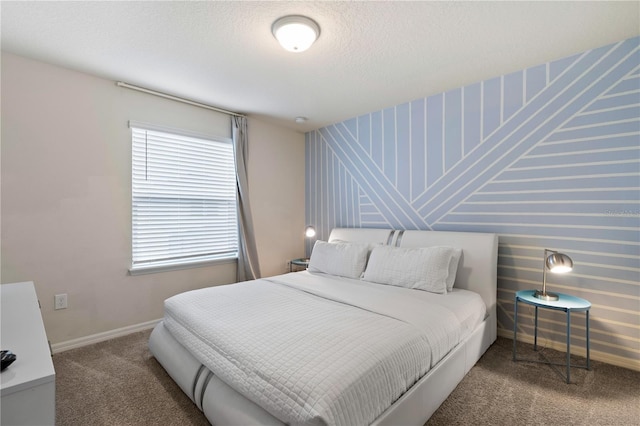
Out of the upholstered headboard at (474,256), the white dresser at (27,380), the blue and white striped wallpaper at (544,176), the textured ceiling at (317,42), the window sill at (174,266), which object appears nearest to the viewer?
the white dresser at (27,380)

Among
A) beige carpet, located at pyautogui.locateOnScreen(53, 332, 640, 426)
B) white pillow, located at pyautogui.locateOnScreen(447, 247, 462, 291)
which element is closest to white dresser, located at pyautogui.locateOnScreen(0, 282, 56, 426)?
beige carpet, located at pyautogui.locateOnScreen(53, 332, 640, 426)

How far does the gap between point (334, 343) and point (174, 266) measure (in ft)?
7.79

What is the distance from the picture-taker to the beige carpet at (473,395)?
1.66 meters

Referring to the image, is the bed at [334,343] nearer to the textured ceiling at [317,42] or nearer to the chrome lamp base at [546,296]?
the chrome lamp base at [546,296]

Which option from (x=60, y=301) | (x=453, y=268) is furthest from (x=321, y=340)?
(x=60, y=301)

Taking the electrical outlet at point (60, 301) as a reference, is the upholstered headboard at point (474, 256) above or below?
above

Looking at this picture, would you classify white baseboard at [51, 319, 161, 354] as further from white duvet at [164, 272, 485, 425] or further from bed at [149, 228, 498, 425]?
white duvet at [164, 272, 485, 425]

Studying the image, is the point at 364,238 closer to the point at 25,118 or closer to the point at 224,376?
the point at 224,376

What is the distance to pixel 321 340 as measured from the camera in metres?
1.47

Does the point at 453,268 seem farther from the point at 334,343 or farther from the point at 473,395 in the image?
the point at 334,343

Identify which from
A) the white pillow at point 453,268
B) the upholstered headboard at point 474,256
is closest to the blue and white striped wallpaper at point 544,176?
the upholstered headboard at point 474,256

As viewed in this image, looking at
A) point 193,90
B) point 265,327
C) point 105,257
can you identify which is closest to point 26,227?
point 105,257

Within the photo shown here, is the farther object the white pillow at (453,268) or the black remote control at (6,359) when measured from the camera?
the white pillow at (453,268)

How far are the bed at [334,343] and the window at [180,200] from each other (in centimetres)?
107
